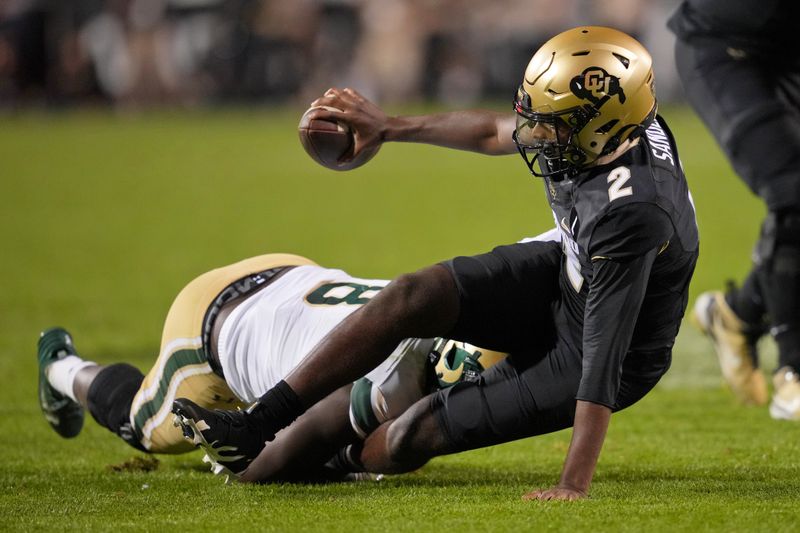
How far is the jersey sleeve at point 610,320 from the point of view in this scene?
12.4ft

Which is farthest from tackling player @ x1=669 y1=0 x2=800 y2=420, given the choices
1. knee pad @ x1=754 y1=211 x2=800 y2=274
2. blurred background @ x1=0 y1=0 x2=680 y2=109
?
blurred background @ x1=0 y1=0 x2=680 y2=109

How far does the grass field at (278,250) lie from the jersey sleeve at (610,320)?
31cm

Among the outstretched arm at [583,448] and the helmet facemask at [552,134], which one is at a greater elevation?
the helmet facemask at [552,134]

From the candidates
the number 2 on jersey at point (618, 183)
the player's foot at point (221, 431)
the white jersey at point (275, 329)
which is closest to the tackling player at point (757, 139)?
the number 2 on jersey at point (618, 183)

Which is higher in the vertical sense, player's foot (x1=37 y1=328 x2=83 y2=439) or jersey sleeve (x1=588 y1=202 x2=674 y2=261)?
jersey sleeve (x1=588 y1=202 x2=674 y2=261)

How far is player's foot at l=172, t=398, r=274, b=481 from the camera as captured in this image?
3807 mm

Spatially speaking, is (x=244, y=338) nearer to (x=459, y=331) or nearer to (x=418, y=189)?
(x=459, y=331)

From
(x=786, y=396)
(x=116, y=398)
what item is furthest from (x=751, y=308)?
(x=116, y=398)

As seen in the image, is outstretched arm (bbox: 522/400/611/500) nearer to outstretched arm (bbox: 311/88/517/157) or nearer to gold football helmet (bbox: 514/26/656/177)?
gold football helmet (bbox: 514/26/656/177)

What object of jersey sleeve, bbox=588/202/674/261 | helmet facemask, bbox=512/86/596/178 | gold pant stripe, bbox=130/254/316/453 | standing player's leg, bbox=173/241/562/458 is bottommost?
gold pant stripe, bbox=130/254/316/453

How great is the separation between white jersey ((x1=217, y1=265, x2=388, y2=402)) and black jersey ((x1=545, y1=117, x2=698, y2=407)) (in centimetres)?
77

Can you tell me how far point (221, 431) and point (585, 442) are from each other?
0.96 metres

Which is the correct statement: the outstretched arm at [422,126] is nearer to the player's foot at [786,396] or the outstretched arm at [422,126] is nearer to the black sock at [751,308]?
the player's foot at [786,396]

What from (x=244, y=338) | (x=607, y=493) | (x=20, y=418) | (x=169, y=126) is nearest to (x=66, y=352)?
(x=20, y=418)
